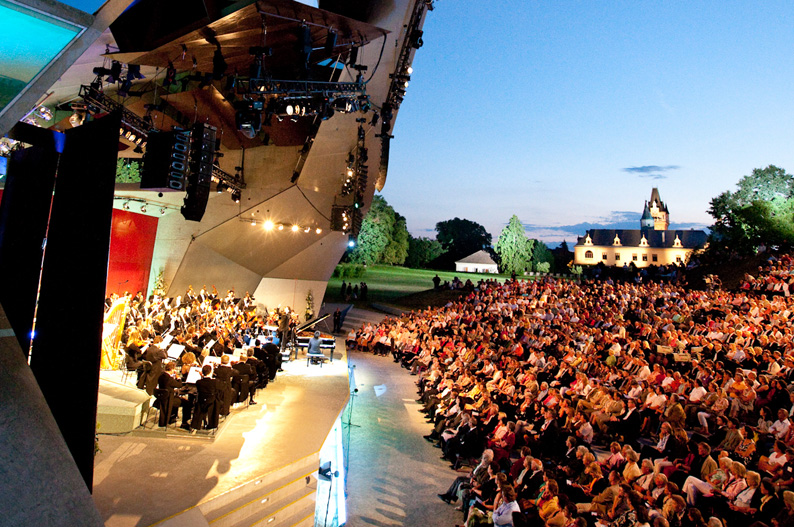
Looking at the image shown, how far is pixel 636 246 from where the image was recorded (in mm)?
74438

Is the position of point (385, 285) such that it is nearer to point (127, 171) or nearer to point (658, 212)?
point (127, 171)

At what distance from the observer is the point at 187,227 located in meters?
16.0

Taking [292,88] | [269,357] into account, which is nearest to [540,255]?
[269,357]

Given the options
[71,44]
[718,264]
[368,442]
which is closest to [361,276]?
[718,264]

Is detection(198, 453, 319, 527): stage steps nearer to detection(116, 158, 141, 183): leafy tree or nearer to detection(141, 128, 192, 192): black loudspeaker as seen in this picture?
detection(141, 128, 192, 192): black loudspeaker

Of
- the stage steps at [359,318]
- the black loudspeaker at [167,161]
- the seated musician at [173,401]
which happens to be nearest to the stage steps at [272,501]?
the seated musician at [173,401]

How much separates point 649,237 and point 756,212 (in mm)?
43751

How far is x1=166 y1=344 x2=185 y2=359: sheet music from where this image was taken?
8.38 m

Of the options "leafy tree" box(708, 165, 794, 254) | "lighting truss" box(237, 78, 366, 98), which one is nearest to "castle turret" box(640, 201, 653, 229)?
"leafy tree" box(708, 165, 794, 254)

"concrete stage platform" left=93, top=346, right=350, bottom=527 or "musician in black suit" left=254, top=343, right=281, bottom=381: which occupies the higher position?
"musician in black suit" left=254, top=343, right=281, bottom=381

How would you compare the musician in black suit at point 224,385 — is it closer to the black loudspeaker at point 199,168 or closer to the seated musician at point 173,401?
the seated musician at point 173,401

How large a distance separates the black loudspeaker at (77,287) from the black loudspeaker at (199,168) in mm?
4008

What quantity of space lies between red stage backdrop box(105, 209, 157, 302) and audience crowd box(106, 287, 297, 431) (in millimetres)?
724

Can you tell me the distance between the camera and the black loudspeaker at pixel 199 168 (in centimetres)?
819
